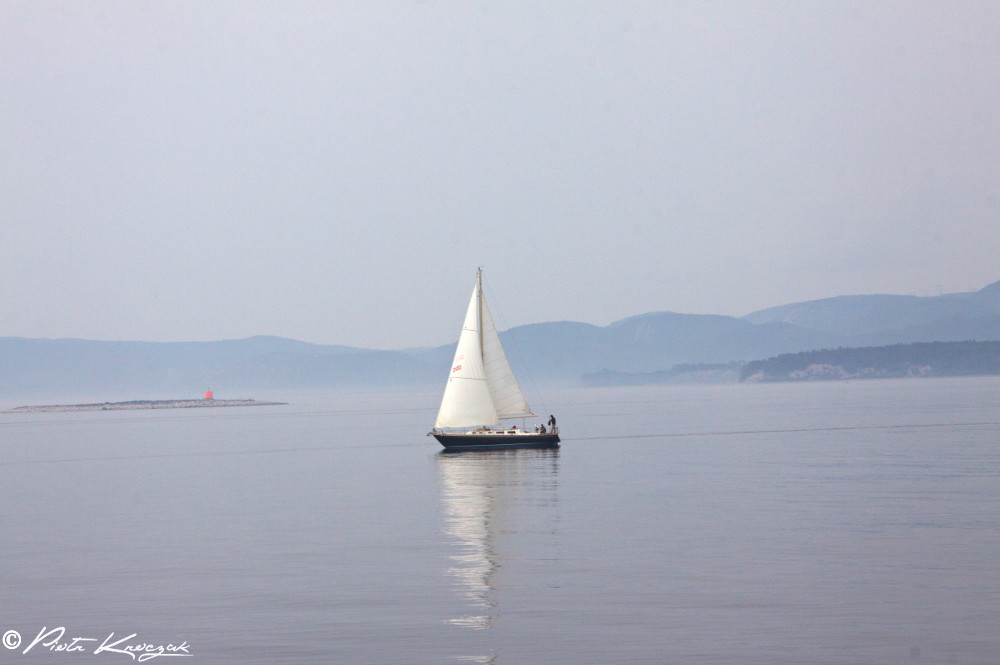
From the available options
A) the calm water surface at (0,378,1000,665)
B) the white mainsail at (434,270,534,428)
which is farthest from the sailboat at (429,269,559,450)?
the calm water surface at (0,378,1000,665)

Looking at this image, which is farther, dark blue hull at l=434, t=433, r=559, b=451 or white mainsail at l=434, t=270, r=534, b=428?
dark blue hull at l=434, t=433, r=559, b=451

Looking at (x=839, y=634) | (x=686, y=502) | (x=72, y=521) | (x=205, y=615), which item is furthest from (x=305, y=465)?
(x=839, y=634)

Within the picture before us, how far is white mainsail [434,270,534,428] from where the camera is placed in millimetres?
89688

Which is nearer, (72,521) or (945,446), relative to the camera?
(72,521)

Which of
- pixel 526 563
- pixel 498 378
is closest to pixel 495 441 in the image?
pixel 498 378

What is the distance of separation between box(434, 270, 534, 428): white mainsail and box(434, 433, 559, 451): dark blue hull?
2.09m

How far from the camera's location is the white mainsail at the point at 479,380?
8969 cm

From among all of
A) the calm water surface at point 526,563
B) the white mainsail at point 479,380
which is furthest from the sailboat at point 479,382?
the calm water surface at point 526,563

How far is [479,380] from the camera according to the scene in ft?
295

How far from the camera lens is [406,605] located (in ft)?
101

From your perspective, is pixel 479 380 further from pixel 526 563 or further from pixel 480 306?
pixel 526 563

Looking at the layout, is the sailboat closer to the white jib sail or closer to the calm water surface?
the white jib sail

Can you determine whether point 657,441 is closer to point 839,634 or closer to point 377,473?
point 377,473

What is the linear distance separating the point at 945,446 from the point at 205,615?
78751 mm
